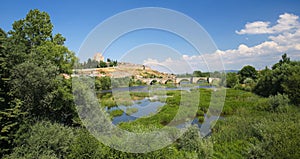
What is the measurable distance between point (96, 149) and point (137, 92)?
27257 mm

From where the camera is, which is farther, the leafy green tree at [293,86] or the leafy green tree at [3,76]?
the leafy green tree at [293,86]

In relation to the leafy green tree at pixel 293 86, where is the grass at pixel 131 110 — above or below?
below

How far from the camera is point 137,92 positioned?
37594 millimetres

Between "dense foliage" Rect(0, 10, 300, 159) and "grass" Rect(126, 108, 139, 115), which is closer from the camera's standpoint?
"dense foliage" Rect(0, 10, 300, 159)

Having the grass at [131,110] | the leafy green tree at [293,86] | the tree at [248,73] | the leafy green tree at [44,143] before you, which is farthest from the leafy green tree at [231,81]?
the leafy green tree at [44,143]

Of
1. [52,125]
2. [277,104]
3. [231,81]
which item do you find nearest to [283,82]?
[277,104]

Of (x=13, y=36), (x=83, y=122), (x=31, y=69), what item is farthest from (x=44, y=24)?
(x=83, y=122)

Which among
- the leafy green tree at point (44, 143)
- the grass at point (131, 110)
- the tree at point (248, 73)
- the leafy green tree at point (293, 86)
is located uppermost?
the tree at point (248, 73)

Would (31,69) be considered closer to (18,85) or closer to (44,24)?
(18,85)

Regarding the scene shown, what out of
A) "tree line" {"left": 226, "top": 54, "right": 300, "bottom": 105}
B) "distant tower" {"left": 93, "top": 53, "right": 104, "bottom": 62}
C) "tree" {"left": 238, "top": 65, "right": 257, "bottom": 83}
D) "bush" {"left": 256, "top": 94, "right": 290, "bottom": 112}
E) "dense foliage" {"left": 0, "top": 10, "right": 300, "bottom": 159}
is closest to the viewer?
Result: "dense foliage" {"left": 0, "top": 10, "right": 300, "bottom": 159}

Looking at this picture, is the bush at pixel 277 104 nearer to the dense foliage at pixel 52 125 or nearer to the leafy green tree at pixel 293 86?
the leafy green tree at pixel 293 86

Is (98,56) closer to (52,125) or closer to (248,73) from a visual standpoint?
(52,125)

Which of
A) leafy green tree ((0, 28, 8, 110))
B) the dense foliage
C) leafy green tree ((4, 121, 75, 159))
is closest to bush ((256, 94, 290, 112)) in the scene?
the dense foliage

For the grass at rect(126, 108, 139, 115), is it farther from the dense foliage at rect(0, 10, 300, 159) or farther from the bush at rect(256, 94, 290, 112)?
the bush at rect(256, 94, 290, 112)
